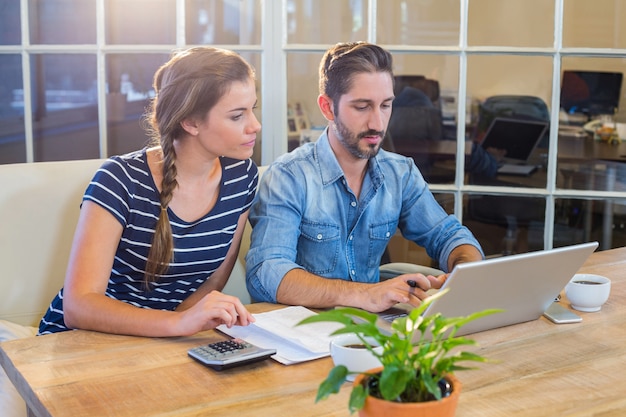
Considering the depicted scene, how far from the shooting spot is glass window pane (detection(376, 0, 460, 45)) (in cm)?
296

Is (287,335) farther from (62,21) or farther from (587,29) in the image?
(587,29)

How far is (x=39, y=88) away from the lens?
9.68 feet

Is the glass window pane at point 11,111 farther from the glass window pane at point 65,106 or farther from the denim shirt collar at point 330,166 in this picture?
the denim shirt collar at point 330,166

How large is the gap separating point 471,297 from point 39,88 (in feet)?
6.66

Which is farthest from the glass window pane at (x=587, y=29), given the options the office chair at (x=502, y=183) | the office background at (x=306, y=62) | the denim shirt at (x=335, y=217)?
the denim shirt at (x=335, y=217)

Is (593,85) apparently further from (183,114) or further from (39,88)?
(39,88)

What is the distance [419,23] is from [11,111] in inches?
58.7

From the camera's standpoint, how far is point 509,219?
10.3 ft

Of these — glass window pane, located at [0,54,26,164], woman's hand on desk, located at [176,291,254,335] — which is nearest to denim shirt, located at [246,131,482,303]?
woman's hand on desk, located at [176,291,254,335]

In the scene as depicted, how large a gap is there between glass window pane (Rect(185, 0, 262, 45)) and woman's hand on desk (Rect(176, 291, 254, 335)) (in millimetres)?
1586

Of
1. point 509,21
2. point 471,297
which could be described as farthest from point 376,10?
point 471,297

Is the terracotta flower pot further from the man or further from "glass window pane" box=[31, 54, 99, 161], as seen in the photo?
"glass window pane" box=[31, 54, 99, 161]

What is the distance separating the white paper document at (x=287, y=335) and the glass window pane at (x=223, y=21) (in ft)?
4.96

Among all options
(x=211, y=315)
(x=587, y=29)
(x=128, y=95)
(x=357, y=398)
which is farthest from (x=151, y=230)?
(x=587, y=29)
